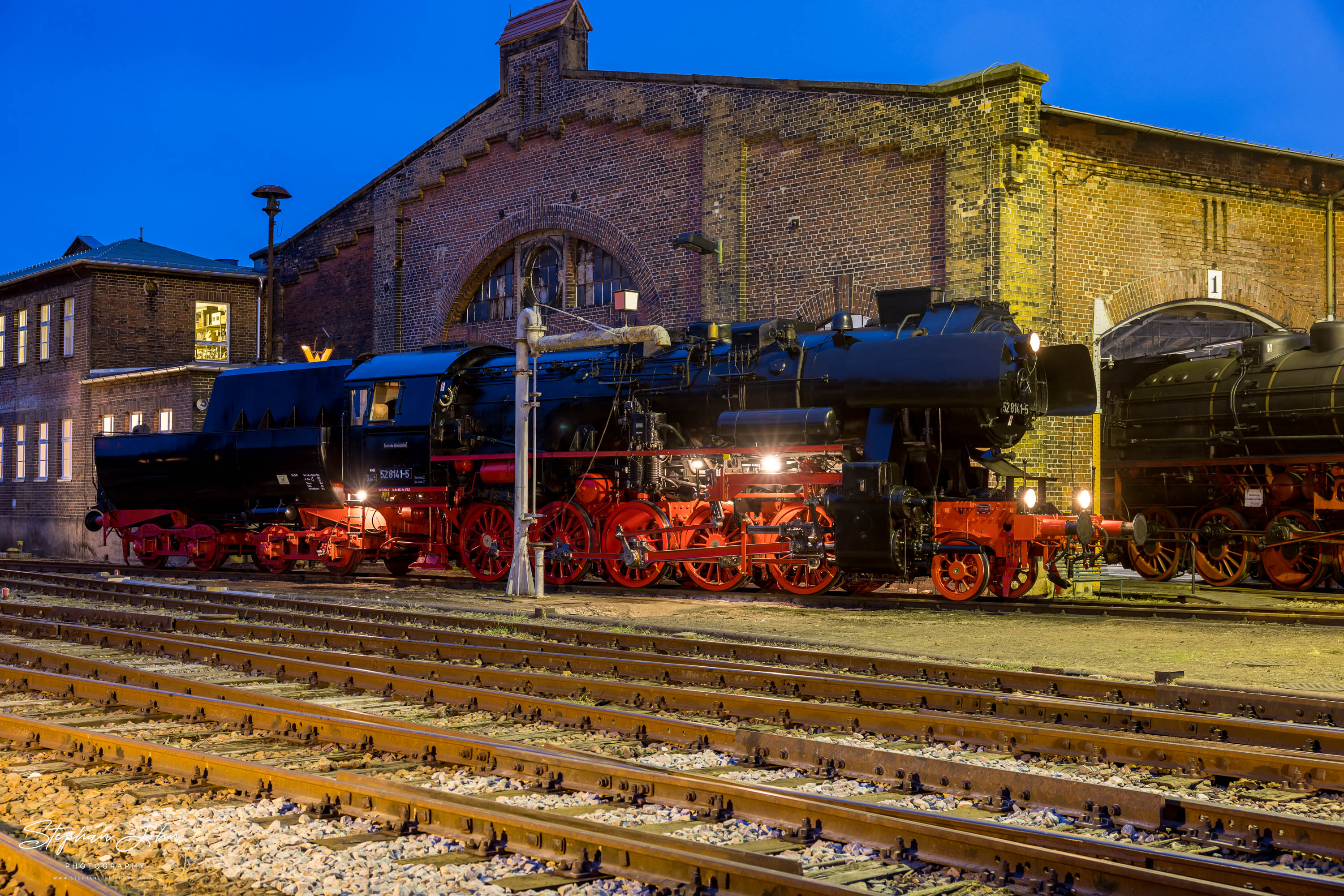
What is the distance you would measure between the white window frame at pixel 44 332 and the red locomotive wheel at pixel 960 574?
26413mm

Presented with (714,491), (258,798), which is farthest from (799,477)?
(258,798)

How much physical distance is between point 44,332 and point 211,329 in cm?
481

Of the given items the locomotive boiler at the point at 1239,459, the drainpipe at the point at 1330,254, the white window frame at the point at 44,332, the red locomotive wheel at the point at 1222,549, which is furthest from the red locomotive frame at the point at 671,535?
the white window frame at the point at 44,332

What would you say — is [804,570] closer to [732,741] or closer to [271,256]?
[732,741]

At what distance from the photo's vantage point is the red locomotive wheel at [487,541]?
1582 centimetres

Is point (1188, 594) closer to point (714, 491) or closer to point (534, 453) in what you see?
point (714, 491)

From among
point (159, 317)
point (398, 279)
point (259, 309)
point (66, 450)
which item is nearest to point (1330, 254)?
point (398, 279)

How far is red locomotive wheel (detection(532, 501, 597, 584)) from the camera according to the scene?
1512cm

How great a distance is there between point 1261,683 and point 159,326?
28205 millimetres

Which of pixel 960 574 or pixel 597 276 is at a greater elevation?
pixel 597 276

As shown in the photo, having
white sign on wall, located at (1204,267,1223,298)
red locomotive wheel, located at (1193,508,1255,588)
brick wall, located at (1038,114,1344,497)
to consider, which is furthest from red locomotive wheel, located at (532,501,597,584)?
→ white sign on wall, located at (1204,267,1223,298)

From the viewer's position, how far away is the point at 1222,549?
51.0ft

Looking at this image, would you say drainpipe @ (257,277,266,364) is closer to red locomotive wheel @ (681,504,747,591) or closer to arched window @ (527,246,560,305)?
arched window @ (527,246,560,305)

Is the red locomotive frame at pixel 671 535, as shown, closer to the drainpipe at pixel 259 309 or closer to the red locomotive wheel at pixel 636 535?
the red locomotive wheel at pixel 636 535
